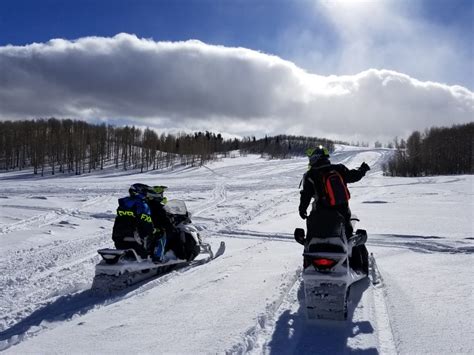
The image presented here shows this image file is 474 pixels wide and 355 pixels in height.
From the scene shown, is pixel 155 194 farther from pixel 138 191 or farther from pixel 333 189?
pixel 333 189

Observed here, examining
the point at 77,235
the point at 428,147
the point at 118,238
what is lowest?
the point at 77,235

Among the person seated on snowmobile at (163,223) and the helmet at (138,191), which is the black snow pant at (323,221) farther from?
the person seated on snowmobile at (163,223)

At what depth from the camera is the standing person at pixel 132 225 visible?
598 centimetres

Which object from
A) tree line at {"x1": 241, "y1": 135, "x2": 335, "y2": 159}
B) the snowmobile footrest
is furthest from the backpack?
tree line at {"x1": 241, "y1": 135, "x2": 335, "y2": 159}

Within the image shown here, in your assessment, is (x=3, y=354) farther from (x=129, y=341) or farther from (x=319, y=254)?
(x=319, y=254)

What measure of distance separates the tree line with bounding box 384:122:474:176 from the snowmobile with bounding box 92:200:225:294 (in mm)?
58929

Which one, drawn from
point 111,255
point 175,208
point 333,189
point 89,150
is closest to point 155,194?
point 175,208

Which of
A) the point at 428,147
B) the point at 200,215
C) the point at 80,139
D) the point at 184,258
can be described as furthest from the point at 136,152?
the point at 184,258

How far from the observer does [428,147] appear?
6756 centimetres

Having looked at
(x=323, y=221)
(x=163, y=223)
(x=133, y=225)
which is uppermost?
(x=323, y=221)

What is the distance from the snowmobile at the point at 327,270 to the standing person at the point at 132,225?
103 inches

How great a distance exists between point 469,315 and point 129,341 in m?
3.47

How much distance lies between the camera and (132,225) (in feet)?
19.7

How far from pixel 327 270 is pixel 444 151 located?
7151 cm
